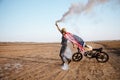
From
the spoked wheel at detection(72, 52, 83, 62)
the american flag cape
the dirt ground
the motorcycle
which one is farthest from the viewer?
the spoked wheel at detection(72, 52, 83, 62)

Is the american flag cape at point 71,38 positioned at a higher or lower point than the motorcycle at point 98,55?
higher

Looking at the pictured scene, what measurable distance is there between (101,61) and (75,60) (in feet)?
5.76

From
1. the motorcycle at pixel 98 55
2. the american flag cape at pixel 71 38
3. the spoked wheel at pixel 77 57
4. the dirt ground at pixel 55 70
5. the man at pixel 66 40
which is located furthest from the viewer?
the spoked wheel at pixel 77 57

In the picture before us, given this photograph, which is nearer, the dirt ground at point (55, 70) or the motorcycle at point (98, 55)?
the dirt ground at point (55, 70)

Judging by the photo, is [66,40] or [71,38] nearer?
[66,40]

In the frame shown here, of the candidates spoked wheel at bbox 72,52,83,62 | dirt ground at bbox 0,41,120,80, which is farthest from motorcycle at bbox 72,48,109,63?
dirt ground at bbox 0,41,120,80

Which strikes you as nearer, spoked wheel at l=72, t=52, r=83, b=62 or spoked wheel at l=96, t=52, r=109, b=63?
spoked wheel at l=96, t=52, r=109, b=63

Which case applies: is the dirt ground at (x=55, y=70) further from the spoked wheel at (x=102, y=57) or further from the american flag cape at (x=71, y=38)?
the american flag cape at (x=71, y=38)

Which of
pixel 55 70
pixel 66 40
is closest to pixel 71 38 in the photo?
pixel 66 40

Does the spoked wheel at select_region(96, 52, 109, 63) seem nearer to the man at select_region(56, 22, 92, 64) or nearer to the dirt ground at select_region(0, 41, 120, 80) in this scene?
the dirt ground at select_region(0, 41, 120, 80)

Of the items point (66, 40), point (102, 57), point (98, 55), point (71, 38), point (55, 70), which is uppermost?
point (71, 38)

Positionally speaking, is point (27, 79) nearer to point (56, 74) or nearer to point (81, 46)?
point (56, 74)

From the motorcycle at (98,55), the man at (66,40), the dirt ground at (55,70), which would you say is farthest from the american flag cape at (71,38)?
the dirt ground at (55,70)

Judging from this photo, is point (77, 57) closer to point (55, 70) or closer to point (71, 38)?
point (71, 38)
